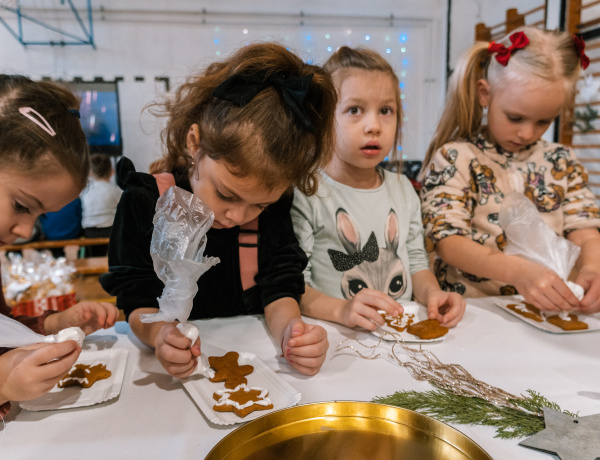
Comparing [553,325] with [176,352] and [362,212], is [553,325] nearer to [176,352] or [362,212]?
[362,212]

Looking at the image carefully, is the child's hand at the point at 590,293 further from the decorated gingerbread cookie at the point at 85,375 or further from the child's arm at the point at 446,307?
the decorated gingerbread cookie at the point at 85,375

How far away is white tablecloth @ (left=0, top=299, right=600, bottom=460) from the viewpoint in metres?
0.64

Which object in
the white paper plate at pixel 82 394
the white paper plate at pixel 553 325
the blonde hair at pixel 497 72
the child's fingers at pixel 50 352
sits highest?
the blonde hair at pixel 497 72

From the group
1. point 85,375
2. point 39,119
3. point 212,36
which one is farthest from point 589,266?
point 212,36

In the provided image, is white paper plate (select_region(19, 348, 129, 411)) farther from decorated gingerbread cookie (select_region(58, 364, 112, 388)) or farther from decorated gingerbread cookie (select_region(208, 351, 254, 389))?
decorated gingerbread cookie (select_region(208, 351, 254, 389))

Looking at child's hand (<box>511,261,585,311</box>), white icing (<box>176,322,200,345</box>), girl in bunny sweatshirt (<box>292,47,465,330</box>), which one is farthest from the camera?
girl in bunny sweatshirt (<box>292,47,465,330</box>)

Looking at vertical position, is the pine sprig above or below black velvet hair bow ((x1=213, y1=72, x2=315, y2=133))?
below

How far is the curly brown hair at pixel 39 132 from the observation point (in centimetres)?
83

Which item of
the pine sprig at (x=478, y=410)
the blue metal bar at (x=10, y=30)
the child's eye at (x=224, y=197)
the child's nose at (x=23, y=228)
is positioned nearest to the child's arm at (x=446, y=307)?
the pine sprig at (x=478, y=410)

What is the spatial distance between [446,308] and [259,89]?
713mm

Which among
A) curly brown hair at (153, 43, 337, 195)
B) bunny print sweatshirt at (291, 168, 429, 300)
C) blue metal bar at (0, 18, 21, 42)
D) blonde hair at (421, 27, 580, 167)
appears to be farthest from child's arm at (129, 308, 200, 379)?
blue metal bar at (0, 18, 21, 42)

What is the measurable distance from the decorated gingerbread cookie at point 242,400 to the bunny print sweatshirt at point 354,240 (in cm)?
61

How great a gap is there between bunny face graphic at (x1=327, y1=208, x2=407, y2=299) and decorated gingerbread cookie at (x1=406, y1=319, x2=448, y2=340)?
0.35 m

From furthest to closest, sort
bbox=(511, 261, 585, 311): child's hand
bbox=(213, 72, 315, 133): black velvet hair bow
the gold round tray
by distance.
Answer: bbox=(511, 261, 585, 311): child's hand
bbox=(213, 72, 315, 133): black velvet hair bow
the gold round tray
